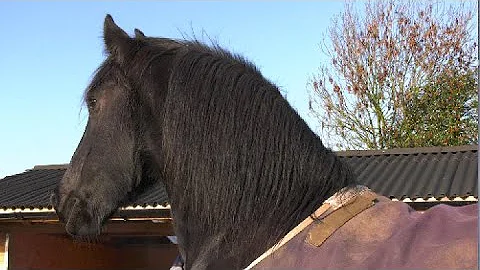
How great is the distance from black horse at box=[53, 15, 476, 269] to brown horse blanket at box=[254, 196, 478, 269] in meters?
0.12

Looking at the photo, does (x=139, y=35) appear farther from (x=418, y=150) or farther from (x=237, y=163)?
(x=418, y=150)

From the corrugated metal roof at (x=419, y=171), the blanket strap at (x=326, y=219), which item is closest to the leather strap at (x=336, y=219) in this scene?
the blanket strap at (x=326, y=219)

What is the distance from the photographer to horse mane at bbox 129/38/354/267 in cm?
168

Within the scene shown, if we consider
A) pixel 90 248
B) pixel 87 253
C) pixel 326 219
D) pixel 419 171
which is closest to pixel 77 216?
pixel 326 219

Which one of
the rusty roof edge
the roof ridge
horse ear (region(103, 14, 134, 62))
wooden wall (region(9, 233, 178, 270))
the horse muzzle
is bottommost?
wooden wall (region(9, 233, 178, 270))

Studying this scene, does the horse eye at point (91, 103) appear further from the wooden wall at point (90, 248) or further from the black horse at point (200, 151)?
the wooden wall at point (90, 248)

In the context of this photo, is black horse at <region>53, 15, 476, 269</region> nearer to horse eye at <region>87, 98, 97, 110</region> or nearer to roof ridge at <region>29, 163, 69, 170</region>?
horse eye at <region>87, 98, 97, 110</region>

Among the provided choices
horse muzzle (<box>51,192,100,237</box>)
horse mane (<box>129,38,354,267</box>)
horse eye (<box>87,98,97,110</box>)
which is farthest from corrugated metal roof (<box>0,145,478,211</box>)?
horse mane (<box>129,38,354,267</box>)

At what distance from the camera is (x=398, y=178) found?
273 inches

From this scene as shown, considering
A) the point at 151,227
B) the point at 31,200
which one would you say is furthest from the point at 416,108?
the point at 31,200

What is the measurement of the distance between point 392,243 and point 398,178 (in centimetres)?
565

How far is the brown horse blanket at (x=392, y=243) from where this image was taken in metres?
1.42

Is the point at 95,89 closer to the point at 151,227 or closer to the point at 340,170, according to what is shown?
the point at 340,170

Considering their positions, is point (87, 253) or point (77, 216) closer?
point (77, 216)
